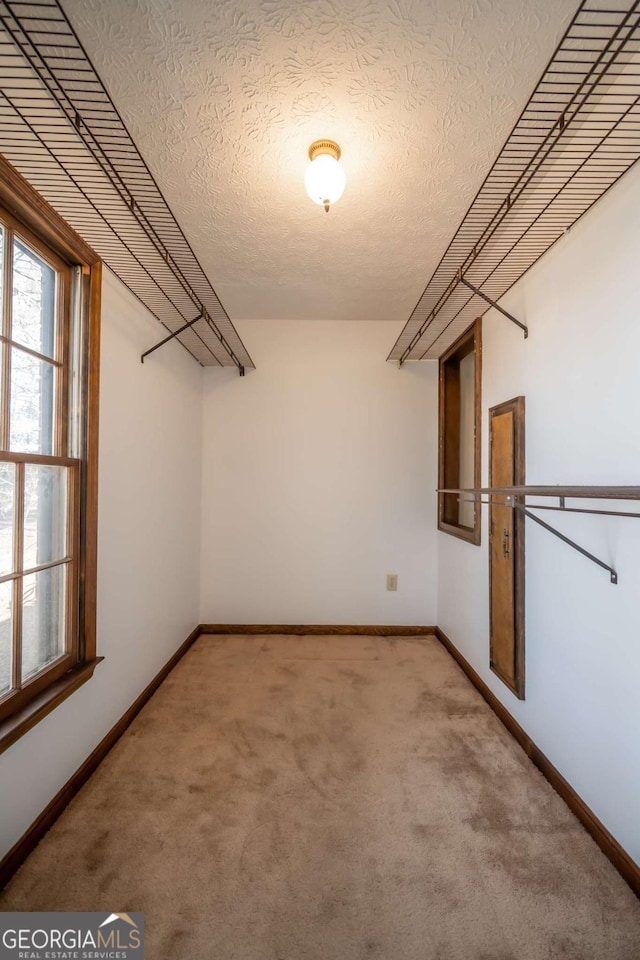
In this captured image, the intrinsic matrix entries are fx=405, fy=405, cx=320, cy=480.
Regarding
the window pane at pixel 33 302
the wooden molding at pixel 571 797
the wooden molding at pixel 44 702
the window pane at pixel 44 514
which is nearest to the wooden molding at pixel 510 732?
the wooden molding at pixel 571 797

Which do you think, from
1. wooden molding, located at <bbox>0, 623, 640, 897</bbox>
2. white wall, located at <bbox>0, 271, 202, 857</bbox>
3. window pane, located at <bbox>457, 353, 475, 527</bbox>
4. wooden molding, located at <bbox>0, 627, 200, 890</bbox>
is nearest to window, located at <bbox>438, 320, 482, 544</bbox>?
window pane, located at <bbox>457, 353, 475, 527</bbox>

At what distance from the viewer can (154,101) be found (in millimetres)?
1267

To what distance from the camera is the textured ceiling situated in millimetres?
1040

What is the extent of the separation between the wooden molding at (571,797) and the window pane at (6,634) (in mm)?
1971

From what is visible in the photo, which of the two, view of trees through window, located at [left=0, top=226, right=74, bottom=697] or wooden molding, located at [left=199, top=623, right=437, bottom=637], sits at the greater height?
view of trees through window, located at [left=0, top=226, right=74, bottom=697]

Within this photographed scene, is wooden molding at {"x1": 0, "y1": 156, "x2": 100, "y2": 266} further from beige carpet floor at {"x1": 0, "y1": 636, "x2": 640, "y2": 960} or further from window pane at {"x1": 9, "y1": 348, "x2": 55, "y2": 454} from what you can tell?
beige carpet floor at {"x1": 0, "y1": 636, "x2": 640, "y2": 960}

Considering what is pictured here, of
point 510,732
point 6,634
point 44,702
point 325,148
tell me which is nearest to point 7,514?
point 6,634

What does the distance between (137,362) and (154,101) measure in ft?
3.53

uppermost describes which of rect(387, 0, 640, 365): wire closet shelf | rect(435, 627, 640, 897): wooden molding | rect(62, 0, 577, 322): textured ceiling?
rect(62, 0, 577, 322): textured ceiling

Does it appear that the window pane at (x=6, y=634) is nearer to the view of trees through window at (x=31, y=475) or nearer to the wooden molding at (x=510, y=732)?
the view of trees through window at (x=31, y=475)

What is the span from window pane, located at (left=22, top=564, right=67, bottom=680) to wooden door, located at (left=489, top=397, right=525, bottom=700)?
5.90ft

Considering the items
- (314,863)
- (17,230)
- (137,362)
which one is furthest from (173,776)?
(17,230)

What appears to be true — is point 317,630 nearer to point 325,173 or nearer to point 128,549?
point 128,549

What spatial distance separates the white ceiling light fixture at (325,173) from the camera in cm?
133
